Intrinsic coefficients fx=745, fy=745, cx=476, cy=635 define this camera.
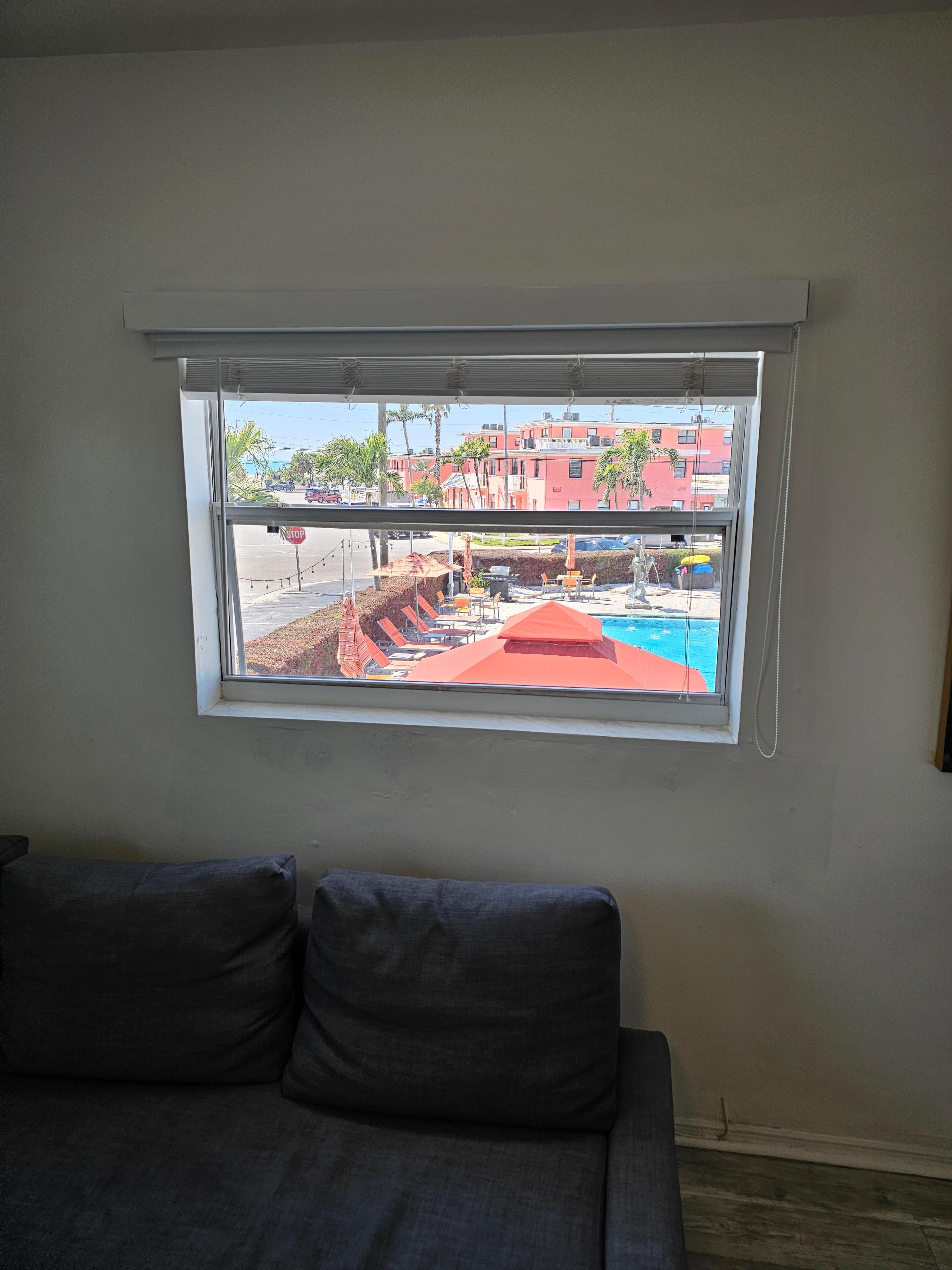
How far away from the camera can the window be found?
1.92 metres

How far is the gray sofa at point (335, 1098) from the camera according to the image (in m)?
1.31

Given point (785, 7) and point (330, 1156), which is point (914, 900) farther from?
point (785, 7)

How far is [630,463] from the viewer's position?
1947mm

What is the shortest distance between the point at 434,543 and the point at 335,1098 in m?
1.34

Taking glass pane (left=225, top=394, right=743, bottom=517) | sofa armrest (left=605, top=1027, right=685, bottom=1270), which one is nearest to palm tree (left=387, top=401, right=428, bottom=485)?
glass pane (left=225, top=394, right=743, bottom=517)

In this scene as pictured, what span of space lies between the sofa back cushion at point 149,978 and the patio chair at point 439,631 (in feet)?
2.43

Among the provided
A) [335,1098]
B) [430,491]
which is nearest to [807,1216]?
[335,1098]

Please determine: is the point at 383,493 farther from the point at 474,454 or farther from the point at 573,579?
the point at 573,579

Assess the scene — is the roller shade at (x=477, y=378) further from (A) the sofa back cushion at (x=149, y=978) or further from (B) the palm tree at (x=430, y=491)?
(A) the sofa back cushion at (x=149, y=978)

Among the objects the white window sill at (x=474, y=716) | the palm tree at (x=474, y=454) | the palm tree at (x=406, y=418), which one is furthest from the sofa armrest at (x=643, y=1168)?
the palm tree at (x=406, y=418)

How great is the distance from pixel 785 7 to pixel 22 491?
2.13m

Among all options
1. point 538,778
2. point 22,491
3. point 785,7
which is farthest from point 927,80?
point 22,491

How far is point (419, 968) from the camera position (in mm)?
1604

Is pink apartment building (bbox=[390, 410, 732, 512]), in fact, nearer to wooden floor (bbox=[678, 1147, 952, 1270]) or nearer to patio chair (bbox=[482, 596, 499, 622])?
patio chair (bbox=[482, 596, 499, 622])
